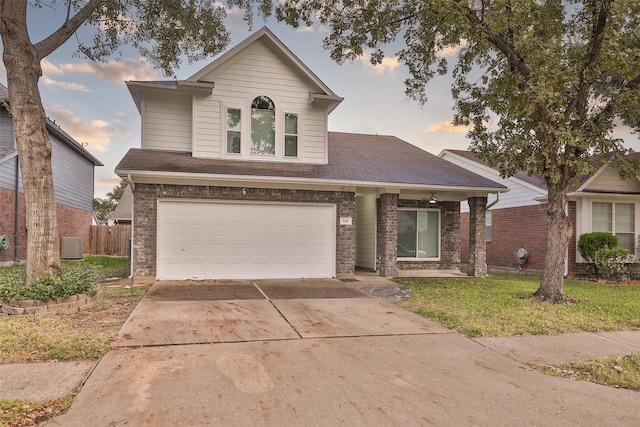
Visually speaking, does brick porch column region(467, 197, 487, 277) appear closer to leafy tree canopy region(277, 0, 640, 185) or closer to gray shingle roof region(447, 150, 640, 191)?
gray shingle roof region(447, 150, 640, 191)

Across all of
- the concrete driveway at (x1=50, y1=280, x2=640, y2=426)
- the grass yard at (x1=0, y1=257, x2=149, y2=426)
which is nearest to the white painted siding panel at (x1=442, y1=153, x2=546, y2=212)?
the concrete driveway at (x1=50, y1=280, x2=640, y2=426)

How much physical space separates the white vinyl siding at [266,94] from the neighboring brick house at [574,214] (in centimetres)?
787

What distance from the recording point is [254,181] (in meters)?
10.6

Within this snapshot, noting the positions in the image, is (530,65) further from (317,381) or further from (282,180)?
(317,381)

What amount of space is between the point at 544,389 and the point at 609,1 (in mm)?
7563

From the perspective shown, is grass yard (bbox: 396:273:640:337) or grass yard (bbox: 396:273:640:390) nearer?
grass yard (bbox: 396:273:640:390)

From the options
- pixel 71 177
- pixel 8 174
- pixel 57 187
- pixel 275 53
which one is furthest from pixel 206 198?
pixel 71 177

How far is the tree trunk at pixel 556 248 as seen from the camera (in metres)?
8.59

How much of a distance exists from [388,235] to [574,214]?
7.18 metres

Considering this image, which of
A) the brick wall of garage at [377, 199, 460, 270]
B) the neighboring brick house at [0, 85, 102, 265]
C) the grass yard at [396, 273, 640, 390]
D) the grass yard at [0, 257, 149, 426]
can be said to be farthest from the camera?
the neighboring brick house at [0, 85, 102, 265]

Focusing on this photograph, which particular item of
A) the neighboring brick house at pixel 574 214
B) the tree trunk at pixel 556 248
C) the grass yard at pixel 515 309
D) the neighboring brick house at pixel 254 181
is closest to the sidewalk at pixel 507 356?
the grass yard at pixel 515 309

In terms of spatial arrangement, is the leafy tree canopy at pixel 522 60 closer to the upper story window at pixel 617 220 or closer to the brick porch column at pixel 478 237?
the brick porch column at pixel 478 237

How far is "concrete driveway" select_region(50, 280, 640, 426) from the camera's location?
338cm

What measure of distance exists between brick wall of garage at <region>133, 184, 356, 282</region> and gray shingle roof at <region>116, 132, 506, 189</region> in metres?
0.59
